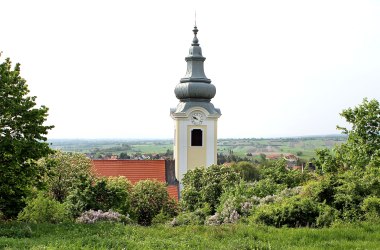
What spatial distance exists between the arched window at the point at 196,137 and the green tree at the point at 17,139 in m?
22.4

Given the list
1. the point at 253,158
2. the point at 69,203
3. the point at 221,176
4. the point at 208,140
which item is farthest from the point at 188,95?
the point at 253,158

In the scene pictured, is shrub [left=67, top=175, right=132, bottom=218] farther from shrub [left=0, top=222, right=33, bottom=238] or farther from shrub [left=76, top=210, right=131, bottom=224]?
shrub [left=0, top=222, right=33, bottom=238]

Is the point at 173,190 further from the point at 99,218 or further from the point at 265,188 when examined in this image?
the point at 99,218

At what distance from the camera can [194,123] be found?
123 ft

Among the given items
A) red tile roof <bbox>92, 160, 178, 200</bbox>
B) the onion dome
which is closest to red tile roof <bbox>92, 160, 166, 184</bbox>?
red tile roof <bbox>92, 160, 178, 200</bbox>

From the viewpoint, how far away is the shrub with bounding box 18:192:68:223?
16453 mm

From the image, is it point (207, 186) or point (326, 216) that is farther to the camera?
point (207, 186)

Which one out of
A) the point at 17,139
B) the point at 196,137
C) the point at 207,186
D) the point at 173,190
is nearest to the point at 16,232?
the point at 17,139

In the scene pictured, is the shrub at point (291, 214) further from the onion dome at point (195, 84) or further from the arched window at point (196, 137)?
the onion dome at point (195, 84)

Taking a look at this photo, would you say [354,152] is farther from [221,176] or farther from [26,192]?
Answer: [26,192]

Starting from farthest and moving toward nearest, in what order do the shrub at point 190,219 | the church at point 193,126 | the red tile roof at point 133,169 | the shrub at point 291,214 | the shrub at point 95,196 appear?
the church at point 193,126
the red tile roof at point 133,169
the shrub at point 95,196
the shrub at point 190,219
the shrub at point 291,214

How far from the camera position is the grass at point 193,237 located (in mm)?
10328

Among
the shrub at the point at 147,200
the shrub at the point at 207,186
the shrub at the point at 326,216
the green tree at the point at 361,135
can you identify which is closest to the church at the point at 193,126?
the shrub at the point at 207,186

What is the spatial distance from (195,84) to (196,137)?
4.09 metres
